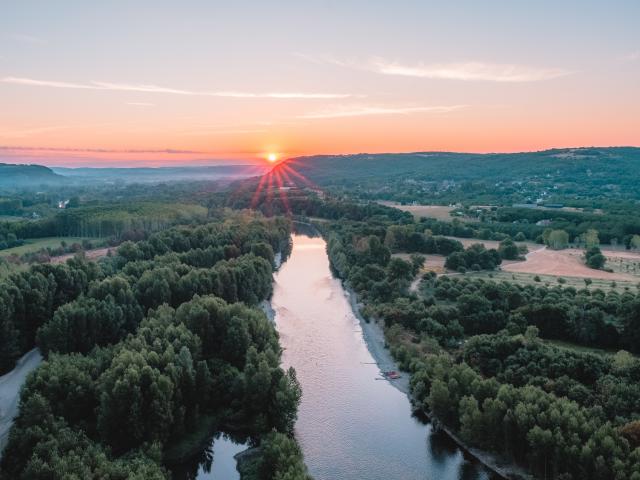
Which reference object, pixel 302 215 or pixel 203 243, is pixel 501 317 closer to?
pixel 203 243

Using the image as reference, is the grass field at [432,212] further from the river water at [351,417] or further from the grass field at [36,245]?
the grass field at [36,245]

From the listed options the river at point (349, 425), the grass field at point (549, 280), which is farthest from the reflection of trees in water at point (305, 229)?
the river at point (349, 425)

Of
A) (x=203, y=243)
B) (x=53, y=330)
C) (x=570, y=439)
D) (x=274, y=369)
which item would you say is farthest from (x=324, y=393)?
(x=203, y=243)

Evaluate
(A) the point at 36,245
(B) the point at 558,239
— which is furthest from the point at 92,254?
(B) the point at 558,239

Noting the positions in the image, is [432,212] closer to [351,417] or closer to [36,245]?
[36,245]

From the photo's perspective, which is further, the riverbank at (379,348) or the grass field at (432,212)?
the grass field at (432,212)

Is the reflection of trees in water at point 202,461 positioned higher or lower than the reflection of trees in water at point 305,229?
higher
